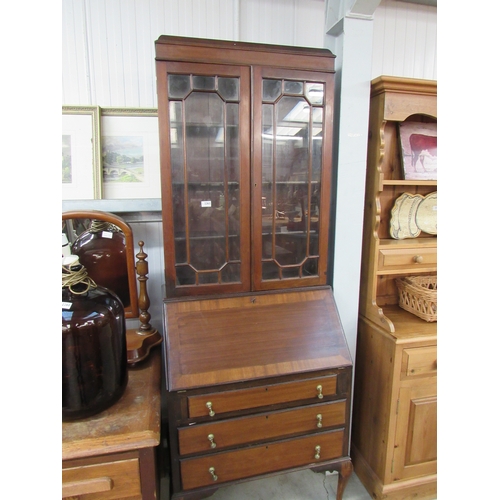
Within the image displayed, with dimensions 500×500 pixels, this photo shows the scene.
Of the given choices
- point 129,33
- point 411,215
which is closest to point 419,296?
point 411,215

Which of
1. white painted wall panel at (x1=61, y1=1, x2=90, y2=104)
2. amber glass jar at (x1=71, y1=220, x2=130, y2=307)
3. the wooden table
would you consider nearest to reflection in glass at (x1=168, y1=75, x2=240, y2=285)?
amber glass jar at (x1=71, y1=220, x2=130, y2=307)

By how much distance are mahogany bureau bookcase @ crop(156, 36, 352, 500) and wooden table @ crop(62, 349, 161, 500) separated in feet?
0.52

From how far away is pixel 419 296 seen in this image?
62.4 inches

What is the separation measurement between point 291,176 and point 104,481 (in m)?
1.29

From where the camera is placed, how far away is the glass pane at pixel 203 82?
4.11 feet

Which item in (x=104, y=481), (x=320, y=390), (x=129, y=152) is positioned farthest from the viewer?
(x=129, y=152)

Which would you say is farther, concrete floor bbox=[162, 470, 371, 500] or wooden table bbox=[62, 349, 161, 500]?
concrete floor bbox=[162, 470, 371, 500]

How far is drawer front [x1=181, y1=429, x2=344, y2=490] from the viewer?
1.24m

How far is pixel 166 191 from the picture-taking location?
1.30 metres

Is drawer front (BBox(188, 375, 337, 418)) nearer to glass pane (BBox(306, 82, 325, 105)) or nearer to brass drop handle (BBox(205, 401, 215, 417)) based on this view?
brass drop handle (BBox(205, 401, 215, 417))

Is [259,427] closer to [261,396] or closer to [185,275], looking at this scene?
[261,396]
